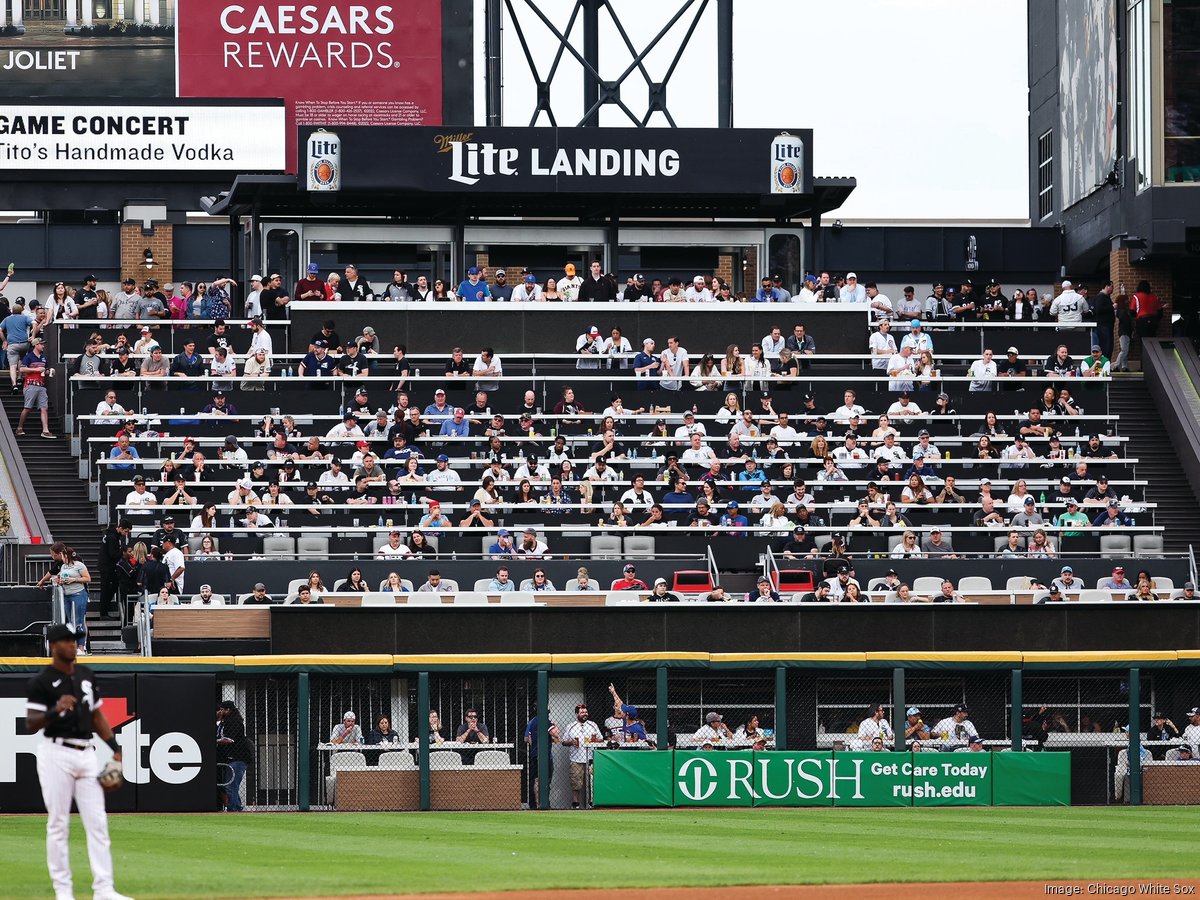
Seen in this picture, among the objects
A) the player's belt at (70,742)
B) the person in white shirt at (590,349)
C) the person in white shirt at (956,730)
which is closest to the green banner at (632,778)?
the person in white shirt at (956,730)

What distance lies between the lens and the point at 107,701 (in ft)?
66.0

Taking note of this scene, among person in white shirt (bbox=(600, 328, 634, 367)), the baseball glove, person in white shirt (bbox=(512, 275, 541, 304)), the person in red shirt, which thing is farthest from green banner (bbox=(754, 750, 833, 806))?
person in white shirt (bbox=(512, 275, 541, 304))

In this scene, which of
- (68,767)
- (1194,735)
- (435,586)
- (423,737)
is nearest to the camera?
(68,767)

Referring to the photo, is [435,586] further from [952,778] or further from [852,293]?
[852,293]

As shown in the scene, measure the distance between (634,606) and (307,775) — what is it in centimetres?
513

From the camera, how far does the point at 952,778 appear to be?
2116 centimetres

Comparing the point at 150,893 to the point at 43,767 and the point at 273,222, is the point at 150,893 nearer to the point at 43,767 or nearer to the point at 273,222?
the point at 43,767

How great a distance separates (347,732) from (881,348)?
14174 millimetres

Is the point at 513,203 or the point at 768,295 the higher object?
the point at 513,203

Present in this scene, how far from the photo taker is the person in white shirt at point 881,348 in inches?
1252

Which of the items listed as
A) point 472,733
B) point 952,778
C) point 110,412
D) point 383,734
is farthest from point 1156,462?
point 110,412

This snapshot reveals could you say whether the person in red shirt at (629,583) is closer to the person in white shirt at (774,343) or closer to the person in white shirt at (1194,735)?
the person in white shirt at (1194,735)

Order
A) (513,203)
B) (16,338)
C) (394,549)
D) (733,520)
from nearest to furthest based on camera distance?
(394,549), (733,520), (16,338), (513,203)

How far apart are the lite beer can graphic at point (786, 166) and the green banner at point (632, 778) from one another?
15442 mm
